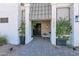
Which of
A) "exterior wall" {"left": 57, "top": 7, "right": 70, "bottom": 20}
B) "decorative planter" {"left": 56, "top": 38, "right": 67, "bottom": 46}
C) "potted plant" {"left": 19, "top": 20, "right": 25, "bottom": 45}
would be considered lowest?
"decorative planter" {"left": 56, "top": 38, "right": 67, "bottom": 46}

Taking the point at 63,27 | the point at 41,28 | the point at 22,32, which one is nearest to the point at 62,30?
the point at 63,27

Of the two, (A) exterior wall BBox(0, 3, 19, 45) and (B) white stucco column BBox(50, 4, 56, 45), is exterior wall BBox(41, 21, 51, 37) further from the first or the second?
(A) exterior wall BBox(0, 3, 19, 45)

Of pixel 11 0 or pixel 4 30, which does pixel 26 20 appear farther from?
pixel 11 0

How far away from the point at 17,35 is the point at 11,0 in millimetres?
1114

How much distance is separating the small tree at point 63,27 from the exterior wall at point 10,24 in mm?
1018

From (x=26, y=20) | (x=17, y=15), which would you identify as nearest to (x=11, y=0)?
(x=26, y=20)

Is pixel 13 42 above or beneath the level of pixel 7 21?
beneath

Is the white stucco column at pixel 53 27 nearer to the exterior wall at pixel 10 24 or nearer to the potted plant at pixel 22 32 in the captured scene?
the potted plant at pixel 22 32

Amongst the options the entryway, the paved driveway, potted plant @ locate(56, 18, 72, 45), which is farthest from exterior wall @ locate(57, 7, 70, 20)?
the paved driveway

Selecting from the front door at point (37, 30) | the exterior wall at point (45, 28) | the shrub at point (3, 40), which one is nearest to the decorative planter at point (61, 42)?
the exterior wall at point (45, 28)

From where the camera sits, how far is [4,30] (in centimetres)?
393

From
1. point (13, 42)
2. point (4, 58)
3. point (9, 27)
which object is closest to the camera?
point (4, 58)

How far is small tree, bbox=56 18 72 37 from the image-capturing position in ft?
12.9

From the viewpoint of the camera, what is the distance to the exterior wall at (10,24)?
Answer: 12.3 feet
